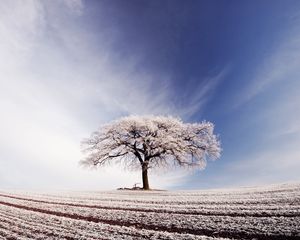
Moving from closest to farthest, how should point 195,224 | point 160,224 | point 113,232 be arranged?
point 113,232 → point 195,224 → point 160,224

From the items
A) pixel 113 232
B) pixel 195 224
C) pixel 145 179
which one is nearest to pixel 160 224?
pixel 195 224

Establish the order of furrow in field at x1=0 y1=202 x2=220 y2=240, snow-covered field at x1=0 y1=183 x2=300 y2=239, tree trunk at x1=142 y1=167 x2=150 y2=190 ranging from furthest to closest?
tree trunk at x1=142 y1=167 x2=150 y2=190 → snow-covered field at x1=0 y1=183 x2=300 y2=239 → furrow in field at x1=0 y1=202 x2=220 y2=240

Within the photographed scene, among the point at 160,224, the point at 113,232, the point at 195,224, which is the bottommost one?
the point at 113,232

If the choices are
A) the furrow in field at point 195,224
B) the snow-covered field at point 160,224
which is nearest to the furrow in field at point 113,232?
the snow-covered field at point 160,224

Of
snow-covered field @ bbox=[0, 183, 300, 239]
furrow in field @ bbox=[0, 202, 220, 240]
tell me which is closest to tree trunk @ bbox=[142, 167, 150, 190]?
snow-covered field @ bbox=[0, 183, 300, 239]

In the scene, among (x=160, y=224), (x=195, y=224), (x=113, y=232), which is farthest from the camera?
(x=160, y=224)

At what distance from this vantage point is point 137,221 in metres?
17.2

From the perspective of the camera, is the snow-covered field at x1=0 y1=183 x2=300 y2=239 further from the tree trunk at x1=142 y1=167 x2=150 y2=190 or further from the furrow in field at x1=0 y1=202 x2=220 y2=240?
the tree trunk at x1=142 y1=167 x2=150 y2=190

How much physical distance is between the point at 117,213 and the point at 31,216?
4.80m

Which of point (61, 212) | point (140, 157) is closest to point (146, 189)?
point (140, 157)

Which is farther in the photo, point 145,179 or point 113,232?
point 145,179

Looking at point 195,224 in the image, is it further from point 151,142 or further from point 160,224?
point 151,142

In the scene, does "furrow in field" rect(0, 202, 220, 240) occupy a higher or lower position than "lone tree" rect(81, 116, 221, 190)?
lower

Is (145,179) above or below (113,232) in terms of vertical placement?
above
